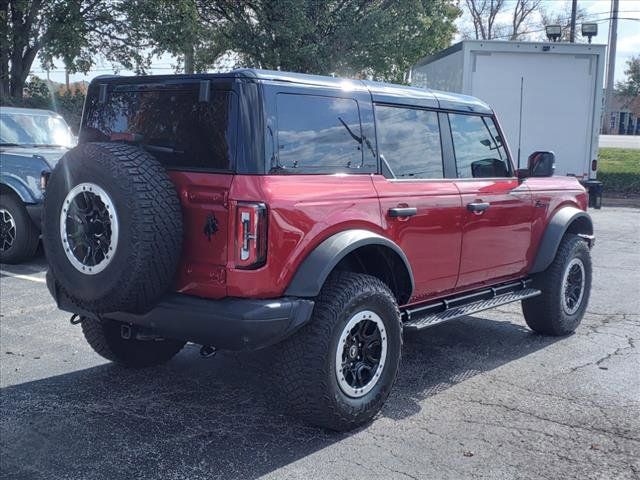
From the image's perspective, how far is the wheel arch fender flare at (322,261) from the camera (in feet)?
12.6

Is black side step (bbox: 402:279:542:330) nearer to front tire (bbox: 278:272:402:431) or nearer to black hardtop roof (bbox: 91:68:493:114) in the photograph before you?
front tire (bbox: 278:272:402:431)

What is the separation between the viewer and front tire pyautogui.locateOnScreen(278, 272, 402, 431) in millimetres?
3887

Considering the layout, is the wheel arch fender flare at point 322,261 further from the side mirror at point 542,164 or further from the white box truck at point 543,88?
the white box truck at point 543,88

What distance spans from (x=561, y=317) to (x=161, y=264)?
3786mm

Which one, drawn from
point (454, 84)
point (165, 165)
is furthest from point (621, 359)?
point (454, 84)

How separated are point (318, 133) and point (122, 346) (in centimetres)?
205

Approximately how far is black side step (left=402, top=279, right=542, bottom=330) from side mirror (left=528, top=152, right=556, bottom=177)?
2.95 ft

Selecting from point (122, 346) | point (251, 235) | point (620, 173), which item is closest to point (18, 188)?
point (122, 346)

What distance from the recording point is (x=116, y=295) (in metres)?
3.69

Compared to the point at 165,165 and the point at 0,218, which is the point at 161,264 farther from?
the point at 0,218

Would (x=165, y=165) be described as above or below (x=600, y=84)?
below

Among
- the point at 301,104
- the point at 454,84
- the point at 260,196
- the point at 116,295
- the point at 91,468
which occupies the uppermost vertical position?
the point at 454,84

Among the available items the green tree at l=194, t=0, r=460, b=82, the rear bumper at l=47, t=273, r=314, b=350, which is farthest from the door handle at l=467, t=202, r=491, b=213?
the green tree at l=194, t=0, r=460, b=82

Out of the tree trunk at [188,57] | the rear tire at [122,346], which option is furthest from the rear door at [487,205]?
the tree trunk at [188,57]
